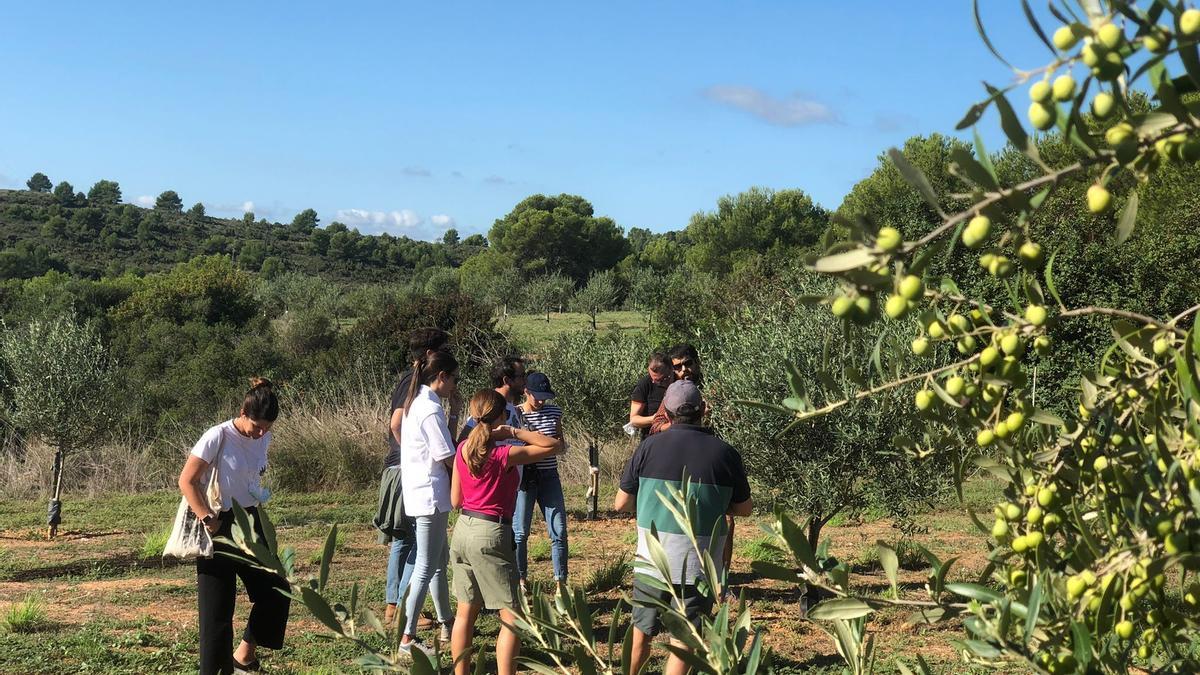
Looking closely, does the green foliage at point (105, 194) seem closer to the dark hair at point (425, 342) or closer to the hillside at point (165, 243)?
the hillside at point (165, 243)

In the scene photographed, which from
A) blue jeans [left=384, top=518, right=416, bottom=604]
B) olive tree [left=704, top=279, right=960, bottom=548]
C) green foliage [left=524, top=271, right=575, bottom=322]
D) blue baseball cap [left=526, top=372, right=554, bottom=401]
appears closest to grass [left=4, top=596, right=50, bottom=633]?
blue jeans [left=384, top=518, right=416, bottom=604]

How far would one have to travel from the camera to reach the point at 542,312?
1876 inches

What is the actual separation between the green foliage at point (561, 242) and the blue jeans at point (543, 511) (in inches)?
1986

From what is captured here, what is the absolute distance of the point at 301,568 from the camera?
8680mm

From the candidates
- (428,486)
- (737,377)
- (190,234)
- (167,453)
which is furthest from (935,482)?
(190,234)

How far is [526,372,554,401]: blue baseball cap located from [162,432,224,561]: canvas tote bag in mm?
Result: 2674

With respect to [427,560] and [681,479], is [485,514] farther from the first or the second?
[681,479]

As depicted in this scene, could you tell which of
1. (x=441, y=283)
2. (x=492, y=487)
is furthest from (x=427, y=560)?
(x=441, y=283)

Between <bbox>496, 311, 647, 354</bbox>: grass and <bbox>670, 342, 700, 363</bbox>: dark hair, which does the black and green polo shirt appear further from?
<bbox>496, 311, 647, 354</bbox>: grass

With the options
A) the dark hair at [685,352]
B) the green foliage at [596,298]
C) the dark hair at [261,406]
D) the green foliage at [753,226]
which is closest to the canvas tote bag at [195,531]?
the dark hair at [261,406]

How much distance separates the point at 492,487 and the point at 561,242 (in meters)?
55.2

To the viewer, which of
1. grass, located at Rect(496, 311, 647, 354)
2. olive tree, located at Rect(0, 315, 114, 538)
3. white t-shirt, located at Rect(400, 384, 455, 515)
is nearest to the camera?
white t-shirt, located at Rect(400, 384, 455, 515)

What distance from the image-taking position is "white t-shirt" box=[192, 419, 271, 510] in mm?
4863

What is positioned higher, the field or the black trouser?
the black trouser
